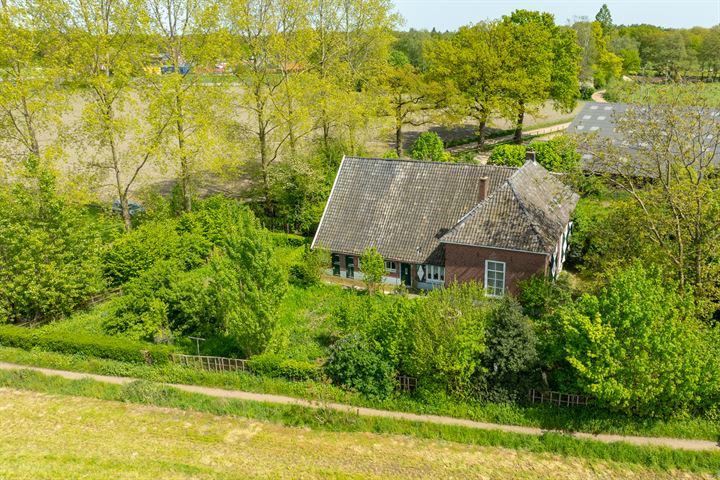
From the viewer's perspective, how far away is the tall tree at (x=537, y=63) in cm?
5684

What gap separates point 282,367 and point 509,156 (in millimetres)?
33217

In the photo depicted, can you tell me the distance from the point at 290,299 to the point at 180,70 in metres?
18.6

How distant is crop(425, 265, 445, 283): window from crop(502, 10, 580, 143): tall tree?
30127 millimetres

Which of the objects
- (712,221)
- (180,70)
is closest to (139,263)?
(180,70)

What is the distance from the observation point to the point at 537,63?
190ft

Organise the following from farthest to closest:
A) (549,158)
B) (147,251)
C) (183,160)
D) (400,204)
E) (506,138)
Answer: (506,138) < (549,158) < (183,160) < (400,204) < (147,251)

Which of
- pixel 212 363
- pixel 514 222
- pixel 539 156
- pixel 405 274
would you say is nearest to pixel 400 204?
pixel 405 274

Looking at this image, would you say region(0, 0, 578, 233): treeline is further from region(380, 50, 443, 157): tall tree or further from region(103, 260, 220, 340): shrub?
region(103, 260, 220, 340): shrub

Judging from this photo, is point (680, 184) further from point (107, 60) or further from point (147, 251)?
point (107, 60)

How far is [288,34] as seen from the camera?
43.2 m

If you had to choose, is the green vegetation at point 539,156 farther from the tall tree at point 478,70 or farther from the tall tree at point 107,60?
the tall tree at point 107,60

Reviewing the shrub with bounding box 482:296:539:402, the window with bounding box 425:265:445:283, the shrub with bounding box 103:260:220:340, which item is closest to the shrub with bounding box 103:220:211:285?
the shrub with bounding box 103:260:220:340

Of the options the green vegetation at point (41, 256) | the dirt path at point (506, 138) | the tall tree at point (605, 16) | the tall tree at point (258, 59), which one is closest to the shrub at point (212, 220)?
the tall tree at point (258, 59)

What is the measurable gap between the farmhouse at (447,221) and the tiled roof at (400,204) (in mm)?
59
